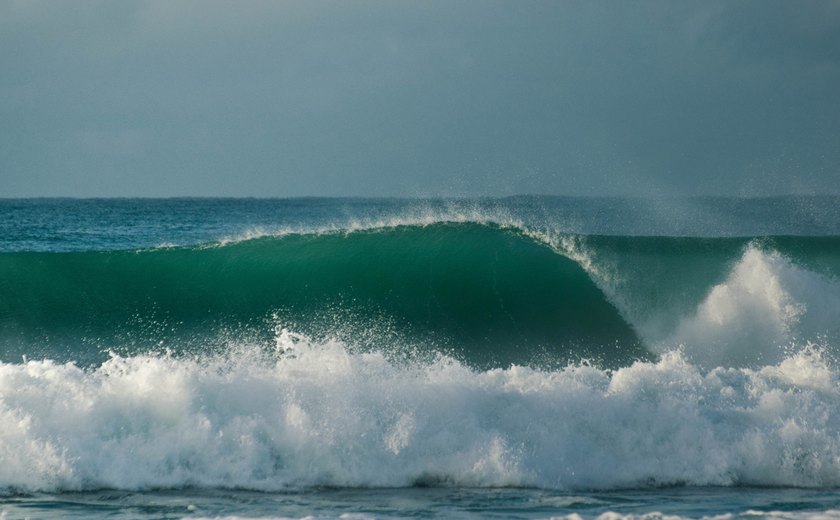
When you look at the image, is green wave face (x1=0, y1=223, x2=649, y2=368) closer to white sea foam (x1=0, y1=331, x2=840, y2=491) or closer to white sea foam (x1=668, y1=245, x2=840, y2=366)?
white sea foam (x1=668, y1=245, x2=840, y2=366)

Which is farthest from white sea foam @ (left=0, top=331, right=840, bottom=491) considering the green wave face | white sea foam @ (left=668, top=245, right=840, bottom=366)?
the green wave face

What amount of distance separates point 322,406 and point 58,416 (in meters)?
2.25

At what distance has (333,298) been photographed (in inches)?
492

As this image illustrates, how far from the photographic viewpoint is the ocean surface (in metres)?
7.09

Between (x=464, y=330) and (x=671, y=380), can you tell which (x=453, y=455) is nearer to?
(x=671, y=380)

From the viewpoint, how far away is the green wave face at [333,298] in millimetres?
11922

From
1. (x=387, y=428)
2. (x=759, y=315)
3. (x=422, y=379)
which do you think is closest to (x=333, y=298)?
(x=422, y=379)

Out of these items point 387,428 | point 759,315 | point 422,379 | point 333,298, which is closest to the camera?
point 387,428

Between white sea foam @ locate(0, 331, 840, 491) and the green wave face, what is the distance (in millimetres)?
3151

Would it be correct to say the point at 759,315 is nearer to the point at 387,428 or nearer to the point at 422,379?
the point at 422,379

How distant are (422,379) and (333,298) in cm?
433

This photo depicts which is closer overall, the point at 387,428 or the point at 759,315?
the point at 387,428

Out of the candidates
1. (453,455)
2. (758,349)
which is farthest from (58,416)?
(758,349)

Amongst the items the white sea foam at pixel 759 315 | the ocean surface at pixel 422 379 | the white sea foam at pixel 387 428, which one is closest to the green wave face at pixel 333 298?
the ocean surface at pixel 422 379
